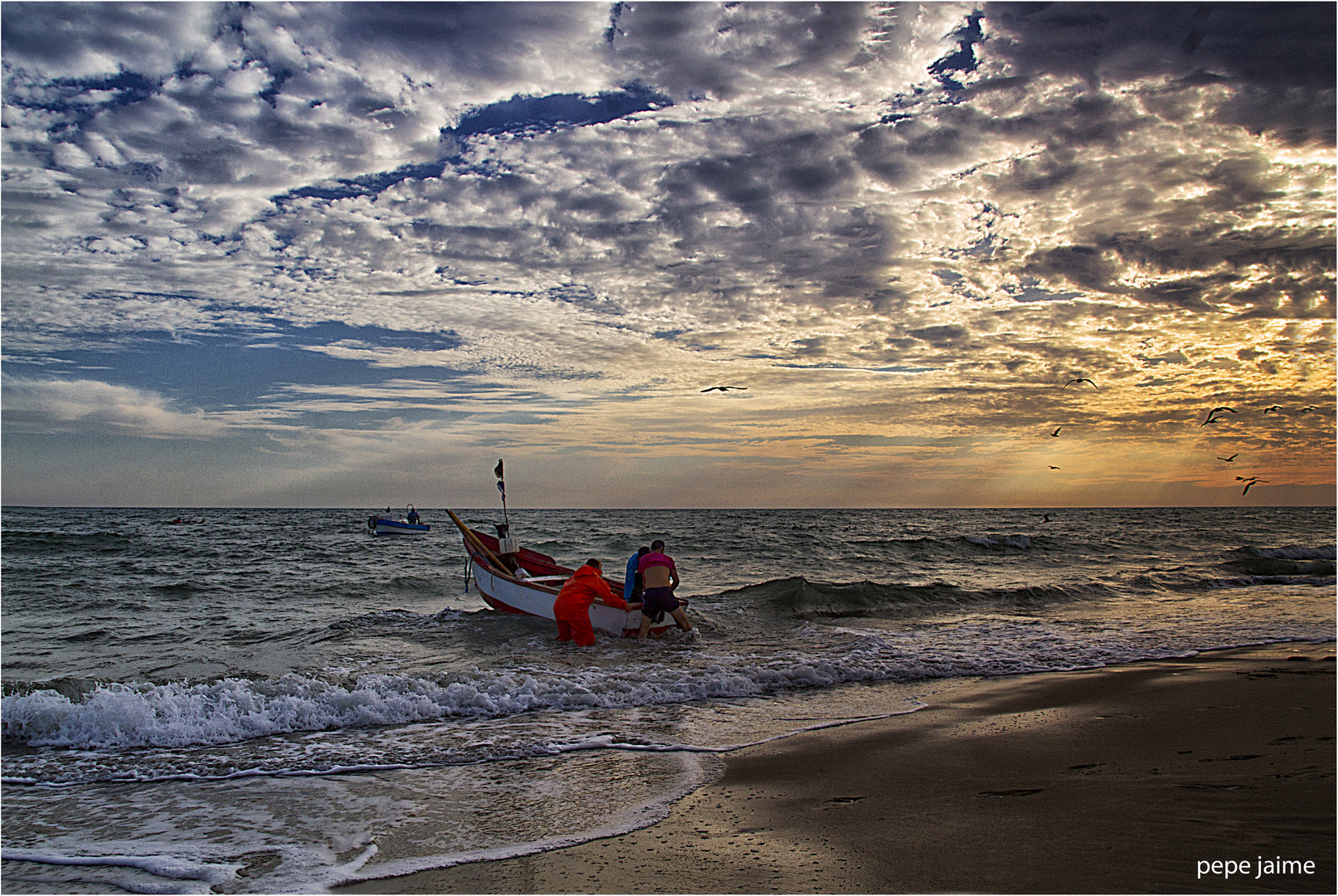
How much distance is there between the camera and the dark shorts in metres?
12.6

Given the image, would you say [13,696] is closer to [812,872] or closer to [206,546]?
[812,872]

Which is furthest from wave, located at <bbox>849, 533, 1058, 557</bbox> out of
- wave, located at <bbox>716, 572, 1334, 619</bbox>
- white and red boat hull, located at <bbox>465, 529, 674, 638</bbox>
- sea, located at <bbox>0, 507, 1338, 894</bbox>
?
white and red boat hull, located at <bbox>465, 529, 674, 638</bbox>

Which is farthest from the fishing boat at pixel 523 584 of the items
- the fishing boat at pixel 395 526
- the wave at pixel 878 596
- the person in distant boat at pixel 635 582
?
the fishing boat at pixel 395 526

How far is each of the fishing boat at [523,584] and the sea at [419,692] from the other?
0.41m

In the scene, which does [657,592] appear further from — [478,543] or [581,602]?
[478,543]

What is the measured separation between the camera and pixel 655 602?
41.3 feet

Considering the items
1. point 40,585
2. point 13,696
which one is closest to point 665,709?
point 13,696

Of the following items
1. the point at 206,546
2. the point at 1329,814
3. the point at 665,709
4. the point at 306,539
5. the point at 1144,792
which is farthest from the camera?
the point at 306,539

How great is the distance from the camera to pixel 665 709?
316 inches

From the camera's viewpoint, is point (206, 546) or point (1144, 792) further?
point (206, 546)

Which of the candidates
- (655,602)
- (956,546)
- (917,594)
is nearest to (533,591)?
(655,602)

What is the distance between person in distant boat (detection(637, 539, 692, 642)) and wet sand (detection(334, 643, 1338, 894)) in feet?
18.9

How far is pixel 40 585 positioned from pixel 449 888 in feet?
70.0

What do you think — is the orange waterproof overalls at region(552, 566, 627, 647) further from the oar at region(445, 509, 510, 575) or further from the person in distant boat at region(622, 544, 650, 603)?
the oar at region(445, 509, 510, 575)
